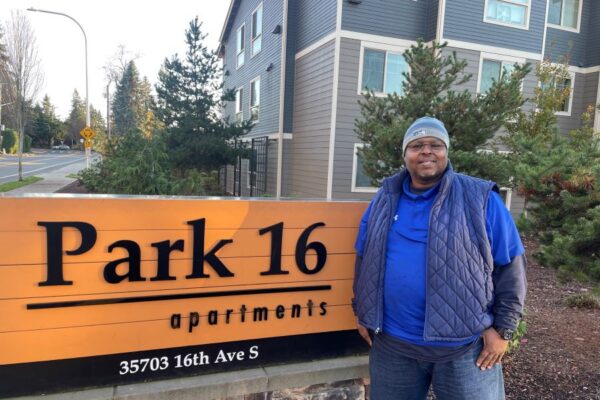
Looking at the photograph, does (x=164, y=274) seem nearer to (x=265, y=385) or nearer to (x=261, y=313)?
(x=261, y=313)

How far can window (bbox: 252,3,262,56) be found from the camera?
547 inches

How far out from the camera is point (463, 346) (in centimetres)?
188

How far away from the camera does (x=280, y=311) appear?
2.55m

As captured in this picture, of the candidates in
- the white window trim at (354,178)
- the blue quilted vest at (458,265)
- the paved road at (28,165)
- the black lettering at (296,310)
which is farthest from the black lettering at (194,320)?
the paved road at (28,165)

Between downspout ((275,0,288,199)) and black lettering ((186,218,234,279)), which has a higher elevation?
downspout ((275,0,288,199))

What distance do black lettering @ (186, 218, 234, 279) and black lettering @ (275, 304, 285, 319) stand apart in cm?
39

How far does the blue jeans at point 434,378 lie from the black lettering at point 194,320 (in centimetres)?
93

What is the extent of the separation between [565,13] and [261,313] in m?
13.9

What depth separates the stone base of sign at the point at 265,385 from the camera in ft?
7.23

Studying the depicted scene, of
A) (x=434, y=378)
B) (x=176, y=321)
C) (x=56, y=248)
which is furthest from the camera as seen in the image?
(x=176, y=321)

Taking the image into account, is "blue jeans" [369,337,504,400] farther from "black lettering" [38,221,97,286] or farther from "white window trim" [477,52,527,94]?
"white window trim" [477,52,527,94]

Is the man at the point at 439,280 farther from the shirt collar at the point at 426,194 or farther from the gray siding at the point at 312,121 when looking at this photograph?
the gray siding at the point at 312,121

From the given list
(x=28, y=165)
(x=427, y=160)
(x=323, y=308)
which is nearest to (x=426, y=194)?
(x=427, y=160)

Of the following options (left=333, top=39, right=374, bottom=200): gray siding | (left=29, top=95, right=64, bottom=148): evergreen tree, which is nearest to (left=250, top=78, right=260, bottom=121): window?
(left=333, top=39, right=374, bottom=200): gray siding
